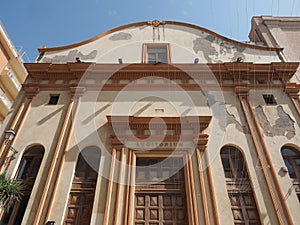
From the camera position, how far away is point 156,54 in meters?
13.9

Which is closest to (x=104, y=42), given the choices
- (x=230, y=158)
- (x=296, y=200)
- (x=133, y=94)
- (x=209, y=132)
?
(x=133, y=94)

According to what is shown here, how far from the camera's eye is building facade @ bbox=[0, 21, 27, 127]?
1602 centimetres

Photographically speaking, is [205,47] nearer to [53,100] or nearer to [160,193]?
[53,100]

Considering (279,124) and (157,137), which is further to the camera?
(279,124)

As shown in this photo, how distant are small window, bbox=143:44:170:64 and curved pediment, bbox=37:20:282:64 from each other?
7.8 inches

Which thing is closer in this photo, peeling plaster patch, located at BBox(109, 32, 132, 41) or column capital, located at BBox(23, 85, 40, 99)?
column capital, located at BBox(23, 85, 40, 99)

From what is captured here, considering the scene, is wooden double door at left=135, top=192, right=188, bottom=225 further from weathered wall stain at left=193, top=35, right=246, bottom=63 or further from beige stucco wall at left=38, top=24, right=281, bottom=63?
weathered wall stain at left=193, top=35, right=246, bottom=63

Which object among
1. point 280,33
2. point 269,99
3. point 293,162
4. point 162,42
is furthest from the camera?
point 280,33

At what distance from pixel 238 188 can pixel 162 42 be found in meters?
9.16

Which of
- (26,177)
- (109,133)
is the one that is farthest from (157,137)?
(26,177)

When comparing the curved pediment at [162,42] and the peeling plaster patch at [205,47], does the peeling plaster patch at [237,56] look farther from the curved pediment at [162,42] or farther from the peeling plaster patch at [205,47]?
the peeling plaster patch at [205,47]

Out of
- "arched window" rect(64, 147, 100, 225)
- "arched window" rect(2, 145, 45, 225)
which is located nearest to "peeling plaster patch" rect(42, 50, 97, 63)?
"arched window" rect(2, 145, 45, 225)

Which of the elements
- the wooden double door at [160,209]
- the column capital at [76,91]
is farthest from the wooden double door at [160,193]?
the column capital at [76,91]

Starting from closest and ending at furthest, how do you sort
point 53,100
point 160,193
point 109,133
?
point 160,193 → point 109,133 → point 53,100
